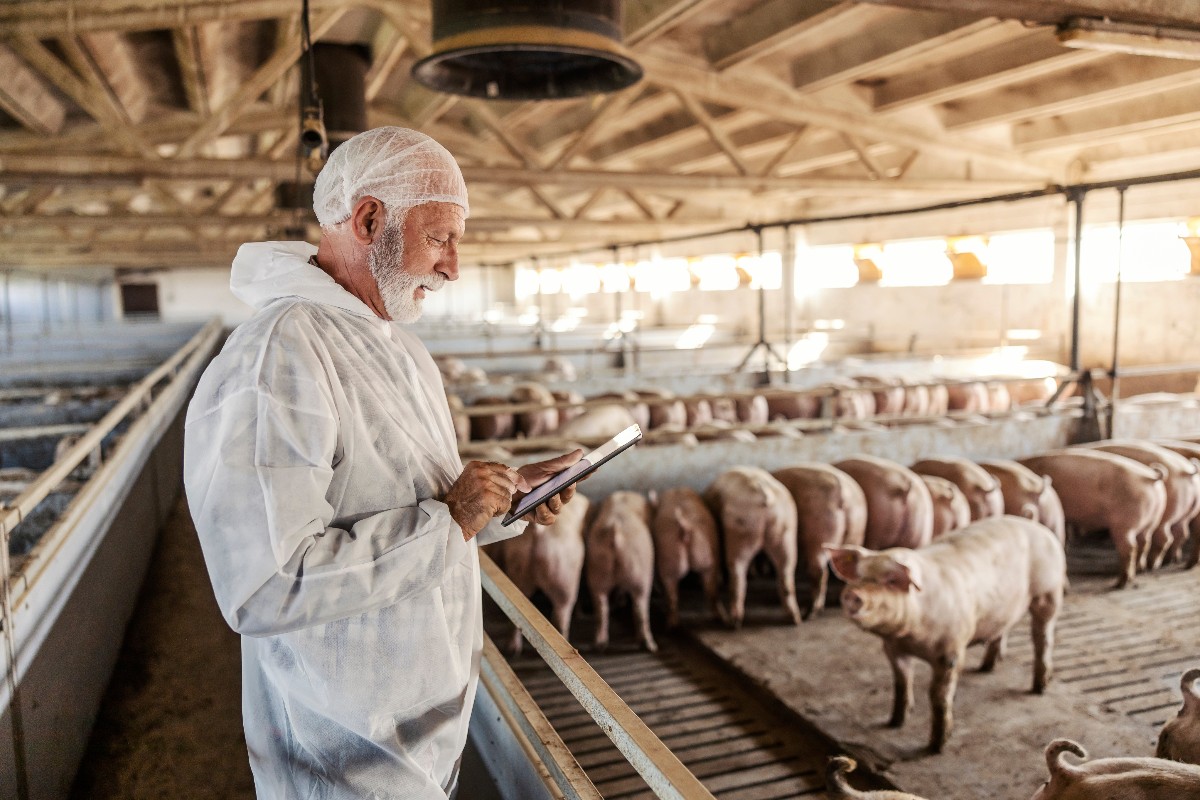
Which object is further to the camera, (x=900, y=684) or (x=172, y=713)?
(x=900, y=684)

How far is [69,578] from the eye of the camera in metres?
2.84

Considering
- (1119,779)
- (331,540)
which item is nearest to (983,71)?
(1119,779)

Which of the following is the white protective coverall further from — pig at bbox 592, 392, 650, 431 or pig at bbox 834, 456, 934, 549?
pig at bbox 592, 392, 650, 431

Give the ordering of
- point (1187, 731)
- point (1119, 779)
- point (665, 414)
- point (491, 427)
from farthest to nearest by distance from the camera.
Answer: point (665, 414)
point (491, 427)
point (1187, 731)
point (1119, 779)

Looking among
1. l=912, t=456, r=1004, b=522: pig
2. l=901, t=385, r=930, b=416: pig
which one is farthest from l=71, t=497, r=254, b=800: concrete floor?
l=901, t=385, r=930, b=416: pig

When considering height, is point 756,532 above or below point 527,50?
below

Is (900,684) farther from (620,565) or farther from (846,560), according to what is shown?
(620,565)

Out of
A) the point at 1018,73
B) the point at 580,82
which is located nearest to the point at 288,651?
the point at 580,82

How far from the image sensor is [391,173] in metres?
1.41

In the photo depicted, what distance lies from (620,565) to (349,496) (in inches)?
118

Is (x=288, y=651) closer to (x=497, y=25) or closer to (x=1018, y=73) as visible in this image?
(x=497, y=25)

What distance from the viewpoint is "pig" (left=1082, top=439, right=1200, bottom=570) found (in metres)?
5.10

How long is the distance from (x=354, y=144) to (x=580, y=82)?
1272 mm

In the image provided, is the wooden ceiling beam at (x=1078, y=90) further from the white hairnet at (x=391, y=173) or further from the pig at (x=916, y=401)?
the white hairnet at (x=391, y=173)
